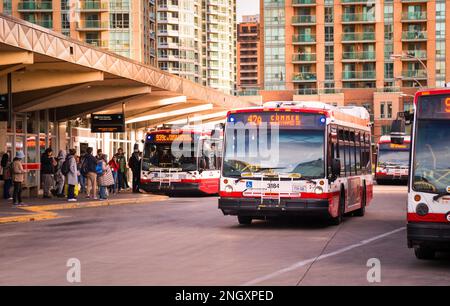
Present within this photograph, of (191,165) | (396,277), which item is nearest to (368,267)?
(396,277)

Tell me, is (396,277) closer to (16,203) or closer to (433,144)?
(433,144)

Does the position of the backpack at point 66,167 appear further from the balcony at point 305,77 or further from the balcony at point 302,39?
the balcony at point 302,39

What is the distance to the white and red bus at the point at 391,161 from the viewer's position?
53.6m

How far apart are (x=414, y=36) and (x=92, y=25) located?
39.7 metres

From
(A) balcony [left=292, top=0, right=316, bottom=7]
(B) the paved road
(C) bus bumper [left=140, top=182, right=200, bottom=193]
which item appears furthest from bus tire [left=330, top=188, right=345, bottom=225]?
(A) balcony [left=292, top=0, right=316, bottom=7]

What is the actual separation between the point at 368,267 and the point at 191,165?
81.3ft

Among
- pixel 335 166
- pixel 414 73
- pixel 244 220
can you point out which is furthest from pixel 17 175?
pixel 414 73

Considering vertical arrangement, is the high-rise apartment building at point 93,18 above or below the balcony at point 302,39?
above

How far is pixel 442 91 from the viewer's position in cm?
1318

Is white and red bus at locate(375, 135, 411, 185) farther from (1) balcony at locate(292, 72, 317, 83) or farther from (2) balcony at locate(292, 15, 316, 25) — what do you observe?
(2) balcony at locate(292, 15, 316, 25)

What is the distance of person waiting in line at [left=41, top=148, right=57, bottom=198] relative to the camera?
3281 cm

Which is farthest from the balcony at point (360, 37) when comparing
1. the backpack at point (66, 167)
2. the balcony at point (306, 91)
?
the backpack at point (66, 167)

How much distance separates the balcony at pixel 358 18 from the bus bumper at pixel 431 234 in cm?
10236

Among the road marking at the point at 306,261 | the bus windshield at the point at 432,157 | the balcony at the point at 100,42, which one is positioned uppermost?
the balcony at the point at 100,42
